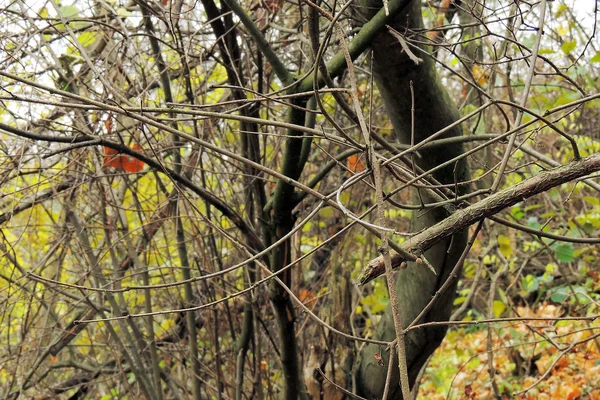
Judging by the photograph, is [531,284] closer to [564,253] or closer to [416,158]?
[564,253]

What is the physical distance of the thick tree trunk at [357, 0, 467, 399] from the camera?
2234mm

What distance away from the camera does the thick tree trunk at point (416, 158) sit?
2234 mm

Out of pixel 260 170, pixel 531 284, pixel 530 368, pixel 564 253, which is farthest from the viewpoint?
pixel 530 368

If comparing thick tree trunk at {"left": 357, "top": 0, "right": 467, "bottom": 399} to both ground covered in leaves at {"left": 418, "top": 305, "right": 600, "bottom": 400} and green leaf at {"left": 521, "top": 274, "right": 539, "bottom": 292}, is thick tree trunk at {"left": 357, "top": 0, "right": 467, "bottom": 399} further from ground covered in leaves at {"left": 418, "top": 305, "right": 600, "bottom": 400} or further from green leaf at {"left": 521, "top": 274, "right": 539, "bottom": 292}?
green leaf at {"left": 521, "top": 274, "right": 539, "bottom": 292}

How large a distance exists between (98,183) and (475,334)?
532 cm

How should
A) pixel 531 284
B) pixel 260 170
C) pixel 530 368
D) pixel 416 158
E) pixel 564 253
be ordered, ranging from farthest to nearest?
pixel 530 368 → pixel 531 284 → pixel 564 253 → pixel 416 158 → pixel 260 170

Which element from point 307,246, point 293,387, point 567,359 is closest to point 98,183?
point 293,387

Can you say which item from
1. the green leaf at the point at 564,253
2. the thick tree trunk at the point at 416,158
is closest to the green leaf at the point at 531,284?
the green leaf at the point at 564,253

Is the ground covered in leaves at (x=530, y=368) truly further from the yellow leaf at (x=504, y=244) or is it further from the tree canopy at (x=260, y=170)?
the yellow leaf at (x=504, y=244)

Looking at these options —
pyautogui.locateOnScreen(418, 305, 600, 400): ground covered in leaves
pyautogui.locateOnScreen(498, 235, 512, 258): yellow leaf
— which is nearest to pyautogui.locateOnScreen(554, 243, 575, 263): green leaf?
pyautogui.locateOnScreen(498, 235, 512, 258): yellow leaf

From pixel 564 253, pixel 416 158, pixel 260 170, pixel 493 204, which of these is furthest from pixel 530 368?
pixel 493 204

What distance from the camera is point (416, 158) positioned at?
103 inches

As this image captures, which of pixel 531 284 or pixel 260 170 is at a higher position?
pixel 260 170

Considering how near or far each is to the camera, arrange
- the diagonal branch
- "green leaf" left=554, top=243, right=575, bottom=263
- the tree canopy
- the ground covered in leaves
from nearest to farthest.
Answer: the diagonal branch < the tree canopy < "green leaf" left=554, top=243, right=575, bottom=263 < the ground covered in leaves
